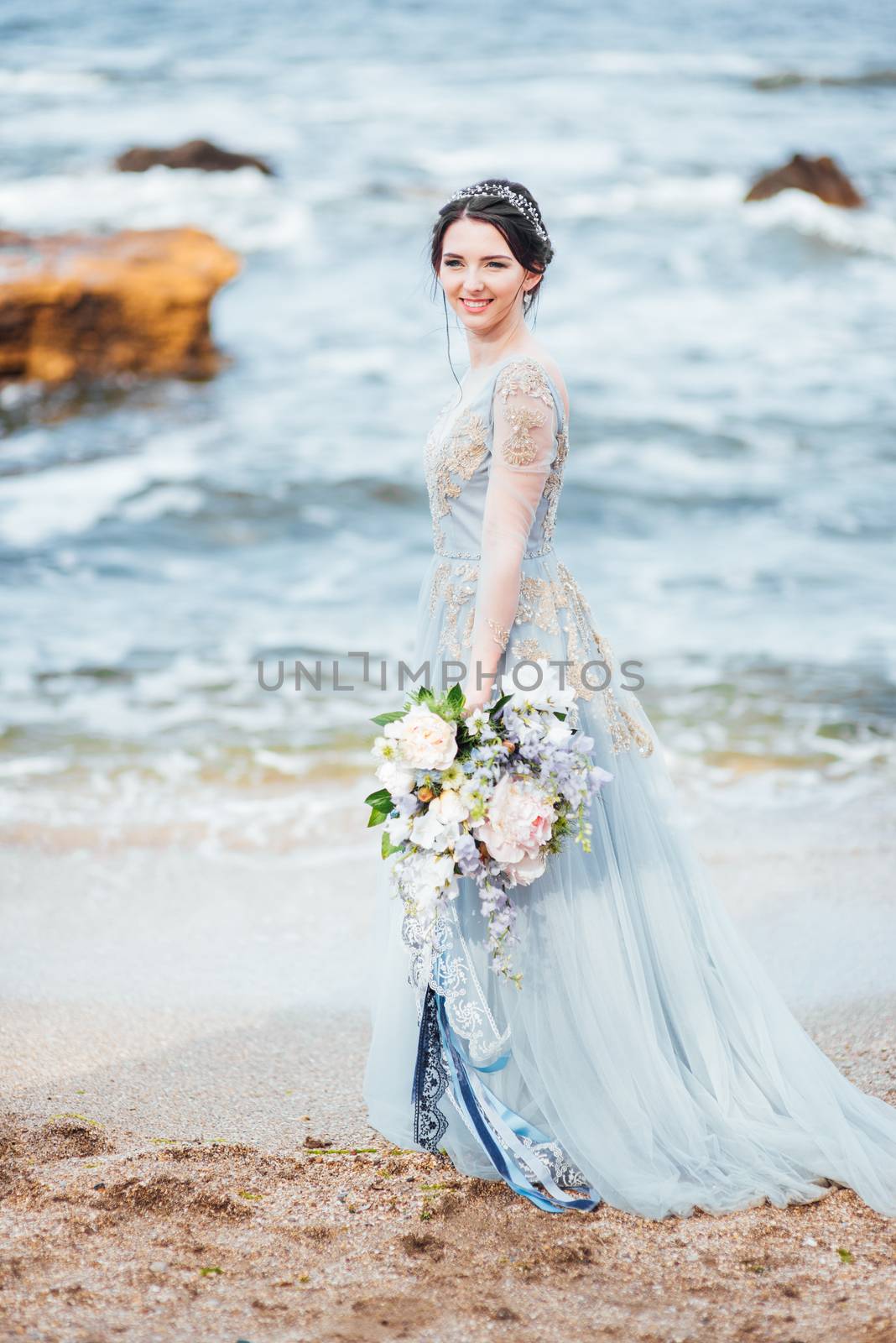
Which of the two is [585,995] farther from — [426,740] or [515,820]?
[426,740]

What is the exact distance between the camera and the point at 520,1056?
2936mm

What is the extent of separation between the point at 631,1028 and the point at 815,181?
55.7ft

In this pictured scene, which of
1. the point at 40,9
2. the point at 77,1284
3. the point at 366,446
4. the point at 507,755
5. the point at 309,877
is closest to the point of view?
the point at 77,1284

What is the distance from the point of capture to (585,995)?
2.90m

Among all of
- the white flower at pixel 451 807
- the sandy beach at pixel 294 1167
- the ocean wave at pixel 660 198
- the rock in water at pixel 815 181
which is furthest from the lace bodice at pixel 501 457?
the rock in water at pixel 815 181

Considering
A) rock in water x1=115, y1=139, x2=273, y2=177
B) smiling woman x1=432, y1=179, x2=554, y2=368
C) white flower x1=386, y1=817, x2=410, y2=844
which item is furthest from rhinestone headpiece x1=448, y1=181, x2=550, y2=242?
rock in water x1=115, y1=139, x2=273, y2=177

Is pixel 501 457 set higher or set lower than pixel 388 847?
higher

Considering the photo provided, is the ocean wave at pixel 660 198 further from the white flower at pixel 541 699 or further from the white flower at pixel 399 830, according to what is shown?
the white flower at pixel 399 830

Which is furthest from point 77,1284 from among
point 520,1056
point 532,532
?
point 532,532

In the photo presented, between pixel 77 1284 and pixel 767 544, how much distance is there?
8.43 metres

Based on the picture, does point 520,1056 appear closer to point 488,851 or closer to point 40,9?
point 488,851

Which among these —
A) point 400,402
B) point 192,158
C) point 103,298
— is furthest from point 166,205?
point 400,402

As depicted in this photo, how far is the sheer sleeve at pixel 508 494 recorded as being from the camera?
2.73 metres

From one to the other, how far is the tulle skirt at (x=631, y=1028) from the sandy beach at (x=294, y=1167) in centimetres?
10
